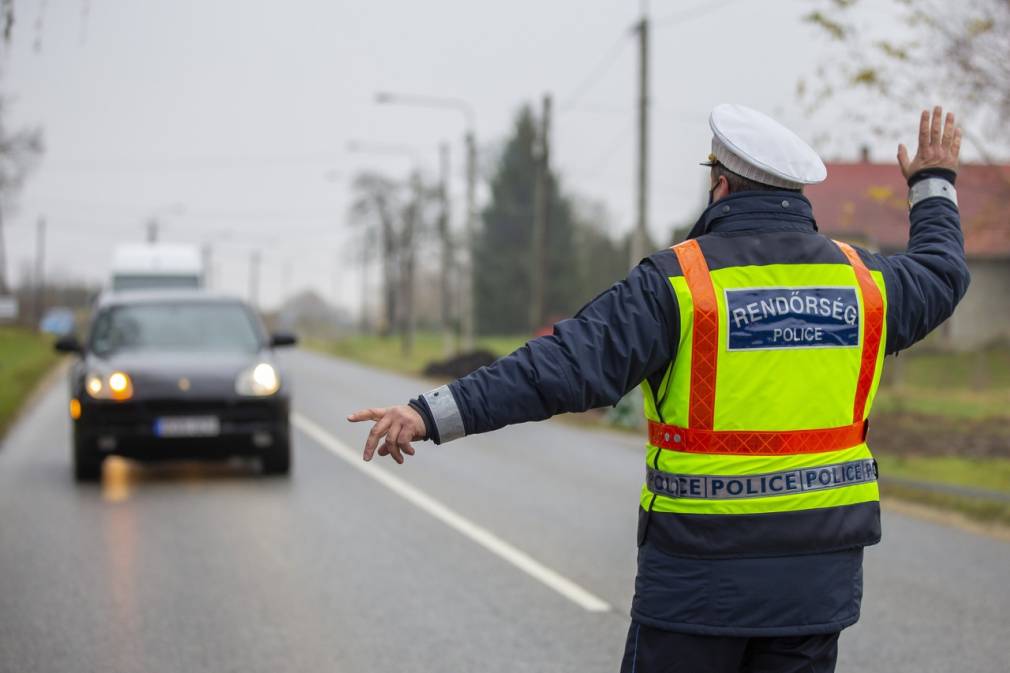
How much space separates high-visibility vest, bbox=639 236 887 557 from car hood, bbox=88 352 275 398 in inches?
347

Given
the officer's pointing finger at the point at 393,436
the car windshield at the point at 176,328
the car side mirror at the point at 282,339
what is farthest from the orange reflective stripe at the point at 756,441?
the car windshield at the point at 176,328

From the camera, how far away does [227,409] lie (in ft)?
38.2

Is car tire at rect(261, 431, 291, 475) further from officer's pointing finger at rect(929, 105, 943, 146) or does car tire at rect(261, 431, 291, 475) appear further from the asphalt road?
officer's pointing finger at rect(929, 105, 943, 146)

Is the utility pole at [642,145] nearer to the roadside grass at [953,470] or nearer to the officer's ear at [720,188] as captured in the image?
the roadside grass at [953,470]

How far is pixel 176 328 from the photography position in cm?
1259

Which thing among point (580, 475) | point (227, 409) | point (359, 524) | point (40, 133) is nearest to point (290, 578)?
point (359, 524)

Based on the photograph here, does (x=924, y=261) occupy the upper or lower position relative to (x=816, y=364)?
upper

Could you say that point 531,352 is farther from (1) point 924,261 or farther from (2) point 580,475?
(2) point 580,475

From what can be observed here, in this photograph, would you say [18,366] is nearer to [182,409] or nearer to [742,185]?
[182,409]

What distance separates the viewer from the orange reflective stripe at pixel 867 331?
328cm

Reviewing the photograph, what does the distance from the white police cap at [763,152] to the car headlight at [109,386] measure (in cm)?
894

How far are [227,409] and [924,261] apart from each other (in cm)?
886

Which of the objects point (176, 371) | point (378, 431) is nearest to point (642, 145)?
point (176, 371)

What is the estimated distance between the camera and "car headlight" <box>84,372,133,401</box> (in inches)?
450
